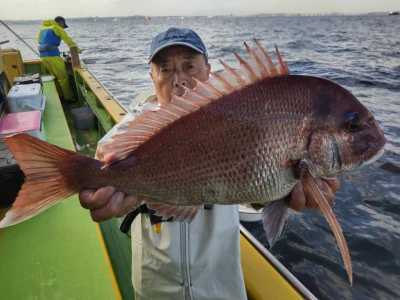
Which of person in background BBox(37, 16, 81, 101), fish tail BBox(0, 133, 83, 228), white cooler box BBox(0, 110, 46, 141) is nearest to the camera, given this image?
fish tail BBox(0, 133, 83, 228)

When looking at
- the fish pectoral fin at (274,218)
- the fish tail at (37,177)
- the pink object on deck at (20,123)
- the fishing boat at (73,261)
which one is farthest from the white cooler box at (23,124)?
the fish pectoral fin at (274,218)

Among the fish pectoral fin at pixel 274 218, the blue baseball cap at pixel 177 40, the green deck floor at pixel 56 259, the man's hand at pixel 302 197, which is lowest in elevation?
the green deck floor at pixel 56 259

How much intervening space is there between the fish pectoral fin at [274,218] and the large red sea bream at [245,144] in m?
0.12

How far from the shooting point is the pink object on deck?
358cm

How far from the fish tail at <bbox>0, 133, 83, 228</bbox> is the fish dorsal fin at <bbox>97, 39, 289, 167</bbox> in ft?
0.65

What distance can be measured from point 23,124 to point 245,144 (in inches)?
129

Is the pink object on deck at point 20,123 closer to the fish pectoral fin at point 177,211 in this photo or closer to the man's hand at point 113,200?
the man's hand at point 113,200

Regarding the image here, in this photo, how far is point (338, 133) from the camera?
1432 millimetres

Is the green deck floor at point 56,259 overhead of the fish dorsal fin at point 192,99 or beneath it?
beneath

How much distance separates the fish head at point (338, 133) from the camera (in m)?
1.42

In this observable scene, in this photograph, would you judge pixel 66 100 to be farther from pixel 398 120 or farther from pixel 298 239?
pixel 398 120

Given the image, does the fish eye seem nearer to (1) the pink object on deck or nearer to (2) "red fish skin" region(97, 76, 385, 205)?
(2) "red fish skin" region(97, 76, 385, 205)

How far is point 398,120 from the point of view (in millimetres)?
8141

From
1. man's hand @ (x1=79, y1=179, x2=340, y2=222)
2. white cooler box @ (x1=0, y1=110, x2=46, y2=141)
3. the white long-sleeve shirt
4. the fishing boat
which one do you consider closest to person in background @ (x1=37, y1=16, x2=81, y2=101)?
white cooler box @ (x1=0, y1=110, x2=46, y2=141)
